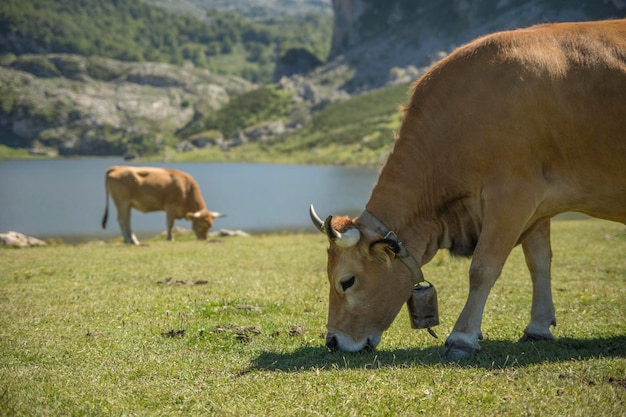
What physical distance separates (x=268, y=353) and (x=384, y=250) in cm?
199

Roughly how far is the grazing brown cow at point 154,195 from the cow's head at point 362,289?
20.6m

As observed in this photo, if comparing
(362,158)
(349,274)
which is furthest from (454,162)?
(362,158)

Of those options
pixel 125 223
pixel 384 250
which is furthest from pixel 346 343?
pixel 125 223

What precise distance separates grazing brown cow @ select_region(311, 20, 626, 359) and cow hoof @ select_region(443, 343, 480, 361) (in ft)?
0.04

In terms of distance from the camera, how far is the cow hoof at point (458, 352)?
23.7ft

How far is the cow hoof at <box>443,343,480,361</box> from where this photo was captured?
23.7 ft

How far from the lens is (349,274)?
7637 mm

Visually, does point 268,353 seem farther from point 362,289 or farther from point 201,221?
point 201,221

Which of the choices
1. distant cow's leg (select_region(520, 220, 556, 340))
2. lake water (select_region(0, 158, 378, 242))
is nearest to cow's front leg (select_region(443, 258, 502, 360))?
distant cow's leg (select_region(520, 220, 556, 340))

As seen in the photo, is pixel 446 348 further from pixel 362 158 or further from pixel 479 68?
pixel 362 158

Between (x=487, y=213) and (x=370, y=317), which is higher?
(x=487, y=213)

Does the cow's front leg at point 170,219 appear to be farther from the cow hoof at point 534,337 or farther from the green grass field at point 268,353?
the cow hoof at point 534,337

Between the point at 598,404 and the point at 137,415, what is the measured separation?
4200mm

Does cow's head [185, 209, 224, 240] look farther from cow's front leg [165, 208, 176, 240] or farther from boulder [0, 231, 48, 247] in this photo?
boulder [0, 231, 48, 247]
